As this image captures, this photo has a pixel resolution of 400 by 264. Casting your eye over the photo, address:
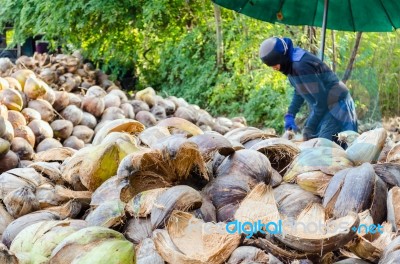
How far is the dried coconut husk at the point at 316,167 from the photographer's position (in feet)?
5.33

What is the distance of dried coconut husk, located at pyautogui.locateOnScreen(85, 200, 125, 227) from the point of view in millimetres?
1588

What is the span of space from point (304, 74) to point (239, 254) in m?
2.43

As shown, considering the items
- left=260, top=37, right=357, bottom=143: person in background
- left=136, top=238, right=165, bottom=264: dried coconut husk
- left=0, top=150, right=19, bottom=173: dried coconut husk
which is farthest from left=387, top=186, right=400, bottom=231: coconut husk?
left=0, top=150, right=19, bottom=173: dried coconut husk

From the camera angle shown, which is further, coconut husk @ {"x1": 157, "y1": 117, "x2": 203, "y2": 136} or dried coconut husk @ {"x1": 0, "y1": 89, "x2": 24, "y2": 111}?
dried coconut husk @ {"x1": 0, "y1": 89, "x2": 24, "y2": 111}

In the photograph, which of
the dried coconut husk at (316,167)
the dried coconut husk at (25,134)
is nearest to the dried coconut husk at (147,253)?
the dried coconut husk at (316,167)

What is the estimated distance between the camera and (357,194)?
1460 mm

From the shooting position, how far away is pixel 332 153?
1.76 metres

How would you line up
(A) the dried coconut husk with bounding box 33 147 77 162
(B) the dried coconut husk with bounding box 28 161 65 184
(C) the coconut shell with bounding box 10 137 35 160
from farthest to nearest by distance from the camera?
(C) the coconut shell with bounding box 10 137 35 160 < (A) the dried coconut husk with bounding box 33 147 77 162 < (B) the dried coconut husk with bounding box 28 161 65 184

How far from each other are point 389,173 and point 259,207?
18.9 inches

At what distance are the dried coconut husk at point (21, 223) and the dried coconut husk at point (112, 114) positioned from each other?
3.16 m

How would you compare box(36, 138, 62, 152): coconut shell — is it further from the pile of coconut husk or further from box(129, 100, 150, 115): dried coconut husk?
the pile of coconut husk

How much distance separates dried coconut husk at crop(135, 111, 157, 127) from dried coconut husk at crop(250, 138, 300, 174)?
10.7ft

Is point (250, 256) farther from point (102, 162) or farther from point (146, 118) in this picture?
point (146, 118)

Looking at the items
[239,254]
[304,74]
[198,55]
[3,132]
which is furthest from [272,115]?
[239,254]
